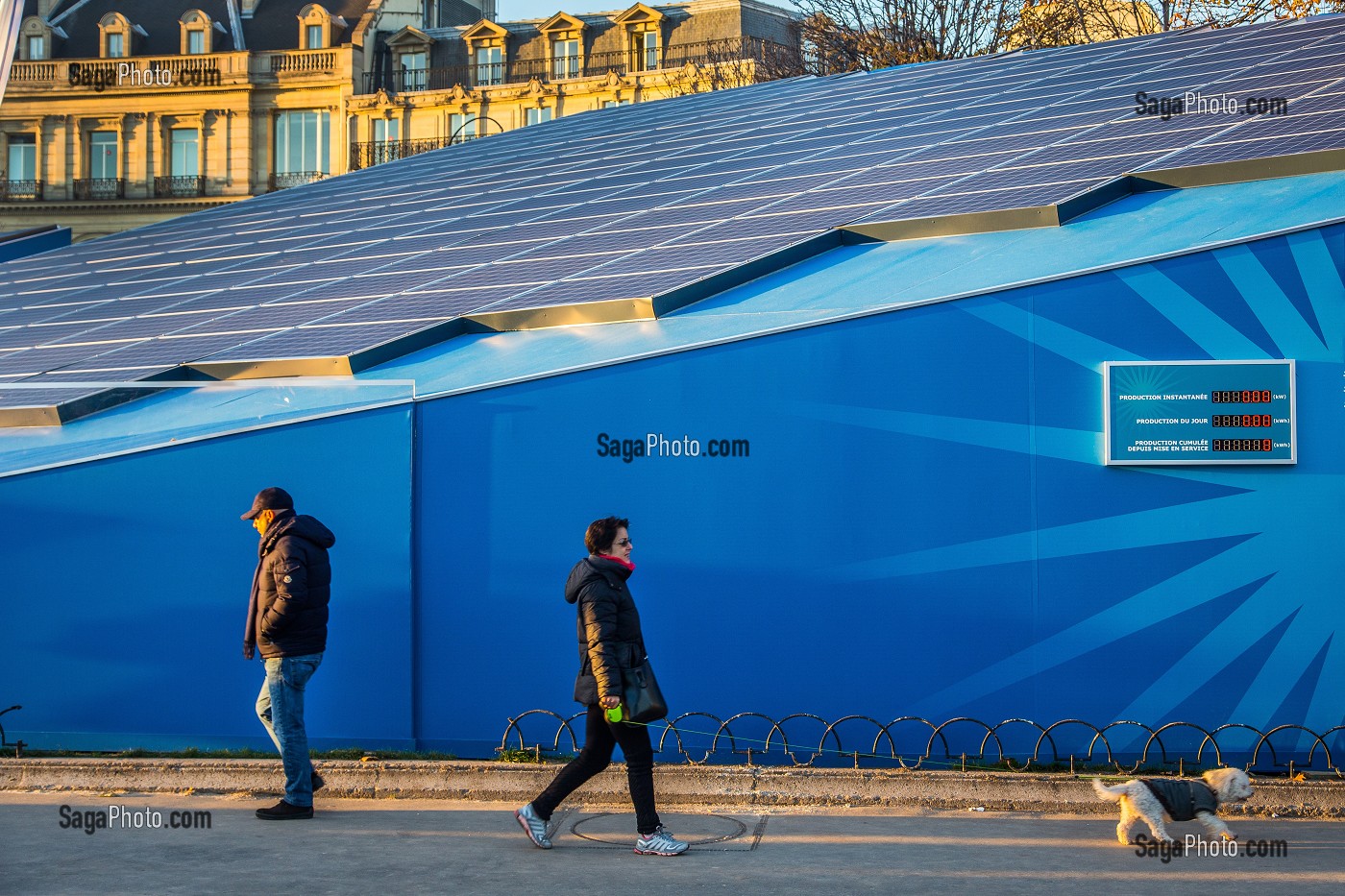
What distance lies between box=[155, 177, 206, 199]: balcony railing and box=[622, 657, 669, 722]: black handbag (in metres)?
47.3

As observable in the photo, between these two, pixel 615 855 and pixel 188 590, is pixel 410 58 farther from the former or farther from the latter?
pixel 615 855

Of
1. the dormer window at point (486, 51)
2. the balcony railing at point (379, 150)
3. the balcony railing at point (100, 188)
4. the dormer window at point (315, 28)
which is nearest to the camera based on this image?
the balcony railing at point (379, 150)

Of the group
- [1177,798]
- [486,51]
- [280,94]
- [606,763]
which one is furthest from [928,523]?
[486,51]

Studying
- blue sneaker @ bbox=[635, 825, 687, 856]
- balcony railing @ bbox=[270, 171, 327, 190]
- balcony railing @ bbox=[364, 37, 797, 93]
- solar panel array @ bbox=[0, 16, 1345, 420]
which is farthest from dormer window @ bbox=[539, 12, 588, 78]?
blue sneaker @ bbox=[635, 825, 687, 856]

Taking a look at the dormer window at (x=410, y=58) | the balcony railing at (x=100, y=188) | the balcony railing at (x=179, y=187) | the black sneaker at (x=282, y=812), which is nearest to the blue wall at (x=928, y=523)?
the black sneaker at (x=282, y=812)

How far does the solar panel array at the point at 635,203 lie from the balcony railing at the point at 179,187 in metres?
31.2

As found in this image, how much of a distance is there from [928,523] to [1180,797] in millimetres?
2290

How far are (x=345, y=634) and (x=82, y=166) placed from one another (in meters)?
48.2

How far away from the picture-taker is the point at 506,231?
A: 14211 mm

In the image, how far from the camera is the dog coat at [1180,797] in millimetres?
7168

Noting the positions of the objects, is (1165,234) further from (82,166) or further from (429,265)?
(82,166)

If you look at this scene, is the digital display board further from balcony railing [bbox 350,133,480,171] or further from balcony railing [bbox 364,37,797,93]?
balcony railing [bbox 350,133,480,171]

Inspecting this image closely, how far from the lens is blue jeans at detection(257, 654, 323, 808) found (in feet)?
26.1

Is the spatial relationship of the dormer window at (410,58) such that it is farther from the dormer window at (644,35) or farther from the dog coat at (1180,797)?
the dog coat at (1180,797)
